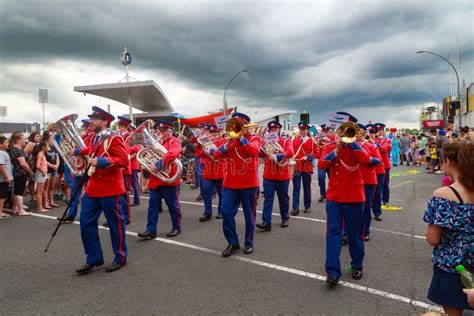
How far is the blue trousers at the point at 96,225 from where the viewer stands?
4.18 metres

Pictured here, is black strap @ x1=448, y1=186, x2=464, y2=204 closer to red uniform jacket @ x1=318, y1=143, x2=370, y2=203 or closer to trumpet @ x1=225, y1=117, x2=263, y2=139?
red uniform jacket @ x1=318, y1=143, x2=370, y2=203

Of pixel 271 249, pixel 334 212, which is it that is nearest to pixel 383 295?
pixel 334 212

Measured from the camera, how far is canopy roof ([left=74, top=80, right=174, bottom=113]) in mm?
21016

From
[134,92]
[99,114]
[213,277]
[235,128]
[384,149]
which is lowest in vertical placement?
[213,277]

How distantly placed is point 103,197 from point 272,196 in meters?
3.04

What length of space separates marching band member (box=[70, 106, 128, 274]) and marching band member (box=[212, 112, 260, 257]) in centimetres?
141

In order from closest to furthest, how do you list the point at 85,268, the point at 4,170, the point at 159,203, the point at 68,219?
the point at 85,268, the point at 159,203, the point at 68,219, the point at 4,170

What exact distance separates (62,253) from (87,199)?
1.36m

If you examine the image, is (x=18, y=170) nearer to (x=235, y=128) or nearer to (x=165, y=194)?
(x=165, y=194)

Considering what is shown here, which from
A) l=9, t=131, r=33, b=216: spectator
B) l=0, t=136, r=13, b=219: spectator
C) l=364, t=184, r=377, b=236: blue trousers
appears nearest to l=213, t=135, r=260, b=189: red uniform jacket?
l=364, t=184, r=377, b=236: blue trousers

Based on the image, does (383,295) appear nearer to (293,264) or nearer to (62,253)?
(293,264)

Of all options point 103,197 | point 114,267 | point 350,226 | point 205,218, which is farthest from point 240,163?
point 205,218

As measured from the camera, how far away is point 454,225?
2.02 meters

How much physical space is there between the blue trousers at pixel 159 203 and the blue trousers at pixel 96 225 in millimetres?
1112
